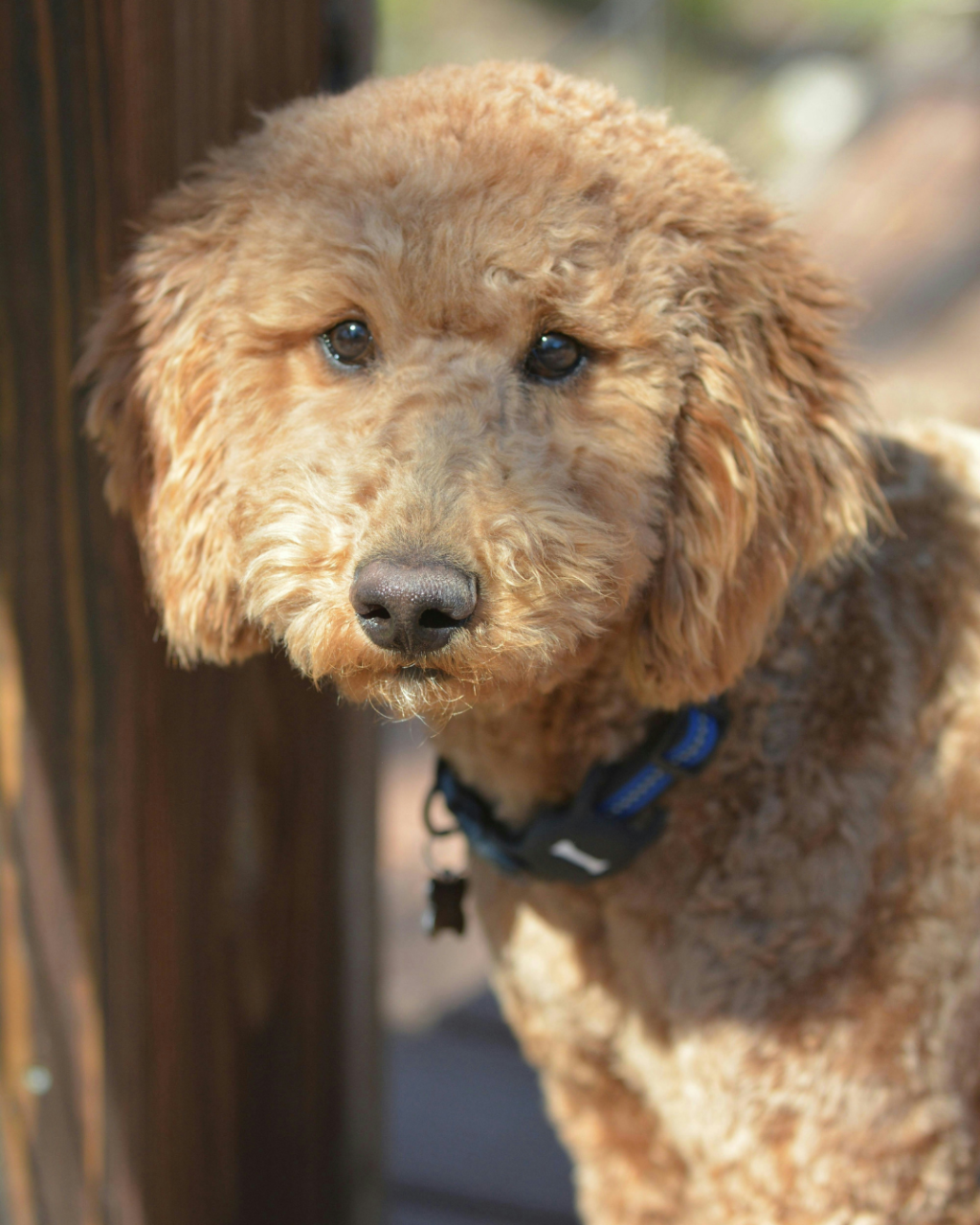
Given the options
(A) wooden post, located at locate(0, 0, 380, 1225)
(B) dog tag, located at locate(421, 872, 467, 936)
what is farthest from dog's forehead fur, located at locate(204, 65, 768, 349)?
(B) dog tag, located at locate(421, 872, 467, 936)

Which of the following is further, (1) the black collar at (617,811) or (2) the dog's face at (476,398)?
(1) the black collar at (617,811)

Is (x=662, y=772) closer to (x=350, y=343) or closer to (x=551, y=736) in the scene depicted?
(x=551, y=736)

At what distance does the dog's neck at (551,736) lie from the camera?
4.40ft

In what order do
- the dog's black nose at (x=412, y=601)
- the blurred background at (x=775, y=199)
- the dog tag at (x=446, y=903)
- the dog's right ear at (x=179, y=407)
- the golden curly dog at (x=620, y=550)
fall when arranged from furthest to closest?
1. the blurred background at (x=775, y=199)
2. the dog tag at (x=446, y=903)
3. the dog's right ear at (x=179, y=407)
4. the golden curly dog at (x=620, y=550)
5. the dog's black nose at (x=412, y=601)

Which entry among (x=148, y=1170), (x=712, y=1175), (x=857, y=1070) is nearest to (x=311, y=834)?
(x=148, y=1170)

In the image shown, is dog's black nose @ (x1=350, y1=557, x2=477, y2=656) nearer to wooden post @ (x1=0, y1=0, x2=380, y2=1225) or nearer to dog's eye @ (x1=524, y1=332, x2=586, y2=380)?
dog's eye @ (x1=524, y1=332, x2=586, y2=380)

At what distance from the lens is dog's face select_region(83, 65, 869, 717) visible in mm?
1091

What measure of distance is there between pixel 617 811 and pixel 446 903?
1.02 ft

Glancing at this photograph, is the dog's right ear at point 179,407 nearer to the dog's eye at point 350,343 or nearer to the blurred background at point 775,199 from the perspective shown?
the dog's eye at point 350,343

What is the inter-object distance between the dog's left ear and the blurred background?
159 millimetres

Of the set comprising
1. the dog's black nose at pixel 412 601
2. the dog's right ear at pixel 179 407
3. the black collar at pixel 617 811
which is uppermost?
the dog's right ear at pixel 179 407

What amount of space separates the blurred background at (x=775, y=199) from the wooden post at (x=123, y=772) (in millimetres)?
362

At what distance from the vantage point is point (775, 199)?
1386 millimetres

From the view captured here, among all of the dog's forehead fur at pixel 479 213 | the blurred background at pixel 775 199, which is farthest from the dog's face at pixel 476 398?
the blurred background at pixel 775 199
